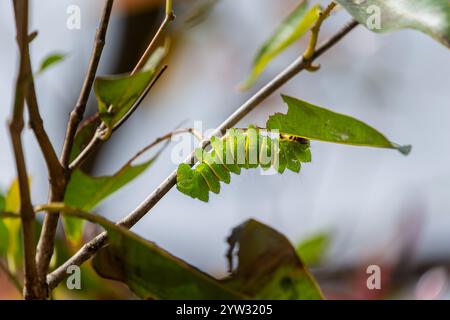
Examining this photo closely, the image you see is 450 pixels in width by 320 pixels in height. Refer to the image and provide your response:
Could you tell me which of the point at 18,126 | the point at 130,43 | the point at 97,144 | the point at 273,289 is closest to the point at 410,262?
the point at 130,43

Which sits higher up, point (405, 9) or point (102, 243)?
point (405, 9)

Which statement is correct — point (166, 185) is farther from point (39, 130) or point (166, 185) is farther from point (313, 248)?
point (313, 248)

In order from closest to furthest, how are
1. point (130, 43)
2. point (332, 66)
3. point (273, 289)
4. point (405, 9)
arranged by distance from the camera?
point (405, 9), point (273, 289), point (130, 43), point (332, 66)

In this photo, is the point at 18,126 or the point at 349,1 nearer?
the point at 18,126

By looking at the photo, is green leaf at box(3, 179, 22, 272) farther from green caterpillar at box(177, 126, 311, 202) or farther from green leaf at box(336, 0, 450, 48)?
green leaf at box(336, 0, 450, 48)
